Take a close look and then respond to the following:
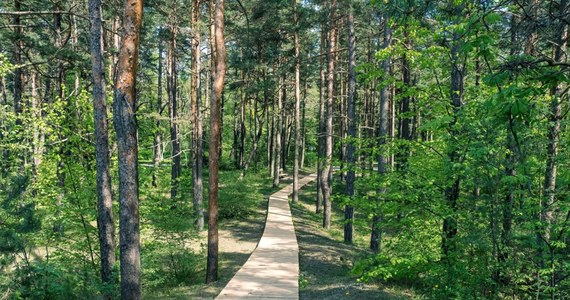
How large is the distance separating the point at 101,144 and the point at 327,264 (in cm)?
848

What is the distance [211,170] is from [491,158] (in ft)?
24.8

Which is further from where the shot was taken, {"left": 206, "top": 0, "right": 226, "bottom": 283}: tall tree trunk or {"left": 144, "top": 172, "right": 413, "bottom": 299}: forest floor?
{"left": 206, "top": 0, "right": 226, "bottom": 283}: tall tree trunk

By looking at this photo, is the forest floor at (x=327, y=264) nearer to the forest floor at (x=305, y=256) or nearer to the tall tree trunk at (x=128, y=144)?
the forest floor at (x=305, y=256)

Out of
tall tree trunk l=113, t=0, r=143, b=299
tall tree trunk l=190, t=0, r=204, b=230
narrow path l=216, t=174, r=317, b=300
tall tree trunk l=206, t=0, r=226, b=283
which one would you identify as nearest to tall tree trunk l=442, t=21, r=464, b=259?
narrow path l=216, t=174, r=317, b=300

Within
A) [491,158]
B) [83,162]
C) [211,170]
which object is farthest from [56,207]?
[491,158]

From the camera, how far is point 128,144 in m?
6.35

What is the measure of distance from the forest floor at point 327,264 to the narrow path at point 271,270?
1.11 feet

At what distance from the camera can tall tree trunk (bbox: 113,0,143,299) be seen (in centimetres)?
628

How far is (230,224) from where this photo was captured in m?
20.0

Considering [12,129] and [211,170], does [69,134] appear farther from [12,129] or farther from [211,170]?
[211,170]

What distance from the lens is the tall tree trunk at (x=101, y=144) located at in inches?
317

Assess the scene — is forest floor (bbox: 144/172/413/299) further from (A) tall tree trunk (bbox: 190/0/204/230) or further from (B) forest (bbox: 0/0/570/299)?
(A) tall tree trunk (bbox: 190/0/204/230)

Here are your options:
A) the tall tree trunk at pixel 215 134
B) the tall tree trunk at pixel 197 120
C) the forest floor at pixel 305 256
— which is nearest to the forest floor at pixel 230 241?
the forest floor at pixel 305 256

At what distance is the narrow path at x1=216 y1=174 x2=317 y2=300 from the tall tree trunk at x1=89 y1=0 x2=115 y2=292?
2.80 m
